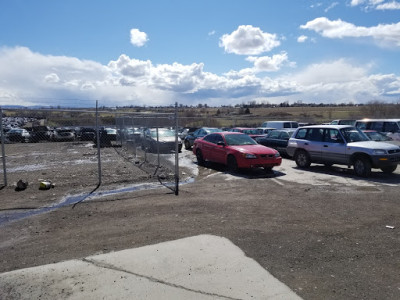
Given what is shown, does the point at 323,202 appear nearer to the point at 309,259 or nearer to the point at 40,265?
the point at 309,259

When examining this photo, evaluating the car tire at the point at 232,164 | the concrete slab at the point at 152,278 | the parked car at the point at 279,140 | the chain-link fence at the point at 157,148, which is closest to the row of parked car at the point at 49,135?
Answer: the chain-link fence at the point at 157,148

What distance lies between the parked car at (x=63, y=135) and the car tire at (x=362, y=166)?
24.9 m

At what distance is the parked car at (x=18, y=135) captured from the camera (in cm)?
3033

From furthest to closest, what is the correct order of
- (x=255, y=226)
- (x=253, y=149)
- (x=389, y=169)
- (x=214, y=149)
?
1. (x=214, y=149)
2. (x=253, y=149)
3. (x=389, y=169)
4. (x=255, y=226)

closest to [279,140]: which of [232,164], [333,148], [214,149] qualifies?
[214,149]

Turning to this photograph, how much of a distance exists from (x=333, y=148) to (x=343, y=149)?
0.41 meters

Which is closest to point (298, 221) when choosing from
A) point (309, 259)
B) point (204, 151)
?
point (309, 259)

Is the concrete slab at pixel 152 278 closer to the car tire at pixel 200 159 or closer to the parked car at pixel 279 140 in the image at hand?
the car tire at pixel 200 159

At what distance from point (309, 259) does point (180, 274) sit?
1764mm

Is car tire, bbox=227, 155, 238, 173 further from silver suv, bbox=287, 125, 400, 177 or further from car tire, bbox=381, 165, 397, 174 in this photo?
car tire, bbox=381, 165, 397, 174

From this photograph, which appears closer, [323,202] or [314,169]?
[323,202]

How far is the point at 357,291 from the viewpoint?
379 centimetres

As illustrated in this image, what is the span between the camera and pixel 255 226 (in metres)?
5.98

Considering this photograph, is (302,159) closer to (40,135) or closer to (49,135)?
(40,135)
